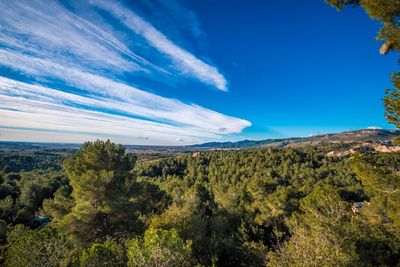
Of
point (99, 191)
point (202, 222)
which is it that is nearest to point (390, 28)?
point (202, 222)

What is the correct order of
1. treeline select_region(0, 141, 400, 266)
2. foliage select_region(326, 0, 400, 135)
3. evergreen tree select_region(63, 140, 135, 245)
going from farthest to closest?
1. evergreen tree select_region(63, 140, 135, 245)
2. treeline select_region(0, 141, 400, 266)
3. foliage select_region(326, 0, 400, 135)

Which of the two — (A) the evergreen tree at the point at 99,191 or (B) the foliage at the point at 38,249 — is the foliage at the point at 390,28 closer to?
(B) the foliage at the point at 38,249

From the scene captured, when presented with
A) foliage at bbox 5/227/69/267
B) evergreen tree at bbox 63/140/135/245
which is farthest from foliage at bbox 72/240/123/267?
evergreen tree at bbox 63/140/135/245

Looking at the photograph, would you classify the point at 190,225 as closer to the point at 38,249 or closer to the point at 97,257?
the point at 97,257

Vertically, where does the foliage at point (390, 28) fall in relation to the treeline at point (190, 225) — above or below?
above

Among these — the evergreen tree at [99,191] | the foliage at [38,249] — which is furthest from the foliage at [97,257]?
the evergreen tree at [99,191]

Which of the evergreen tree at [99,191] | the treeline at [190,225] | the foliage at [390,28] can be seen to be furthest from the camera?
the evergreen tree at [99,191]

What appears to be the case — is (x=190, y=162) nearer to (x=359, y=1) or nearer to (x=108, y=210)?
(x=108, y=210)

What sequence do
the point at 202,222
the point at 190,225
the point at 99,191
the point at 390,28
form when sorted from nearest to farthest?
the point at 390,28
the point at 190,225
the point at 99,191
the point at 202,222

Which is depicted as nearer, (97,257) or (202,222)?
(97,257)

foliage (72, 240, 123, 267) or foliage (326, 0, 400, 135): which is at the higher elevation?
foliage (326, 0, 400, 135)

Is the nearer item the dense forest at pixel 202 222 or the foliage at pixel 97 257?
the foliage at pixel 97 257

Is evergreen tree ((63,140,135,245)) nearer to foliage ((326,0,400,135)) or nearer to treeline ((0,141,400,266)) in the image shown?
treeline ((0,141,400,266))

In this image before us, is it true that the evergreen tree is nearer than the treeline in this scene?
No
